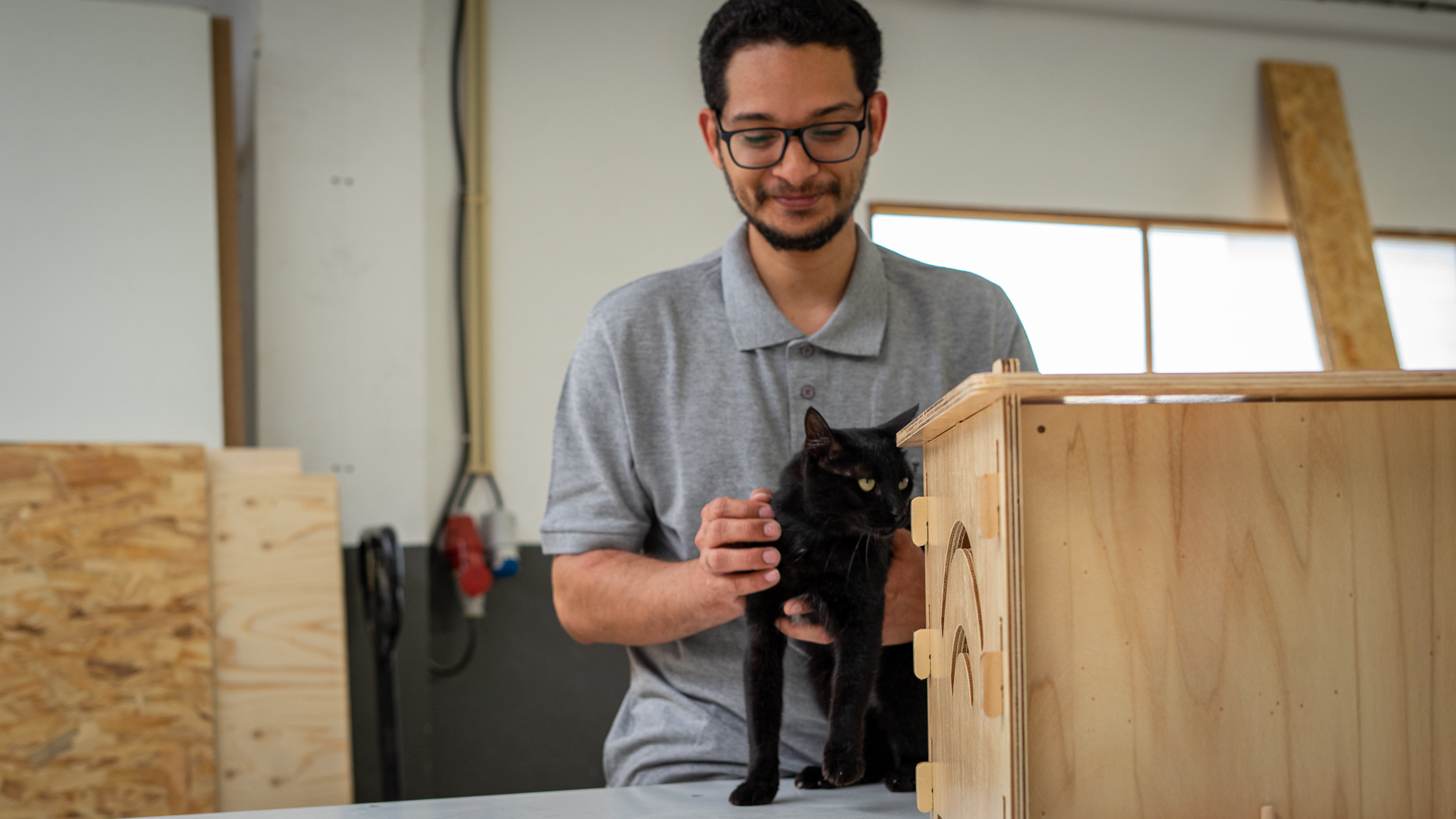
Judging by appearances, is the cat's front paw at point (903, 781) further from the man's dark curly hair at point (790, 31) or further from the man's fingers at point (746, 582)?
the man's dark curly hair at point (790, 31)

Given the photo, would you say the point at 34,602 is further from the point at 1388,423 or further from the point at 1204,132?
the point at 1204,132

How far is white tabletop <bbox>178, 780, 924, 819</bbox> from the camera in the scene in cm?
85

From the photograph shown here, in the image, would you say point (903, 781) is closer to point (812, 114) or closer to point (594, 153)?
point (812, 114)

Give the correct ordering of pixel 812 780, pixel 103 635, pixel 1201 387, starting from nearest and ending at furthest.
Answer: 1. pixel 1201 387
2. pixel 812 780
3. pixel 103 635

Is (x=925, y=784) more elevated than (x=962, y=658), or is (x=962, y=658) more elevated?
(x=962, y=658)

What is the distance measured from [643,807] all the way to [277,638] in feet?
5.02

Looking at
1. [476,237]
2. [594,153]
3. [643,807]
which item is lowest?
[643,807]

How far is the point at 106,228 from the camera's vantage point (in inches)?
88.1

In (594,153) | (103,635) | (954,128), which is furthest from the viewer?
(954,128)

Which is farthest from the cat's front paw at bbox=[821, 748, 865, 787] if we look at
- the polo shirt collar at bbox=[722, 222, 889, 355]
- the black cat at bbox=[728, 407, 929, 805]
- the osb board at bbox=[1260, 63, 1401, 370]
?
the osb board at bbox=[1260, 63, 1401, 370]

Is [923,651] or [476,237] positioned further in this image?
[476,237]

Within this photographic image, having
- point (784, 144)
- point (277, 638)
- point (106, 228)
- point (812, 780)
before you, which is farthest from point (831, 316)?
point (106, 228)

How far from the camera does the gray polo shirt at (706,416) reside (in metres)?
1.12

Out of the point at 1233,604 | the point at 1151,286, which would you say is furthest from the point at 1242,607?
the point at 1151,286
